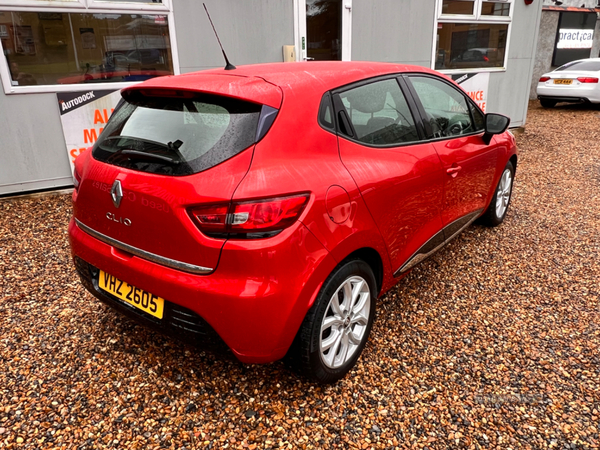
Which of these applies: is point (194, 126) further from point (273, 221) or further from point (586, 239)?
point (586, 239)

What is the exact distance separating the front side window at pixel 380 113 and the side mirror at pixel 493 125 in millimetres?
1088

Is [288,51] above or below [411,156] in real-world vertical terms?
above

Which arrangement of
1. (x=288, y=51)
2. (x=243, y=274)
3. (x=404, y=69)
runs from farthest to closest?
(x=288, y=51) < (x=404, y=69) < (x=243, y=274)

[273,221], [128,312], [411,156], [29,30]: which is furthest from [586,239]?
[29,30]

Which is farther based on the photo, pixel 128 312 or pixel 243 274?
pixel 128 312

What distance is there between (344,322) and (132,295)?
1100 millimetres

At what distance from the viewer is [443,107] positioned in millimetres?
3275

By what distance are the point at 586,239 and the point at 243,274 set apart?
392 centimetres

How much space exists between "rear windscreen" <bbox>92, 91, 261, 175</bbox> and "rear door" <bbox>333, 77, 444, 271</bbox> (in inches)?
22.4

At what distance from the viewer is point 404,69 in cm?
298

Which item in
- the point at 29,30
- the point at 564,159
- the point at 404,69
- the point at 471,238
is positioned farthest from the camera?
the point at 564,159

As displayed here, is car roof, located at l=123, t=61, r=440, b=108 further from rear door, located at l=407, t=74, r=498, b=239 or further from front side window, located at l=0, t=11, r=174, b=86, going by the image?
front side window, located at l=0, t=11, r=174, b=86

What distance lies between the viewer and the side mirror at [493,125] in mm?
3535

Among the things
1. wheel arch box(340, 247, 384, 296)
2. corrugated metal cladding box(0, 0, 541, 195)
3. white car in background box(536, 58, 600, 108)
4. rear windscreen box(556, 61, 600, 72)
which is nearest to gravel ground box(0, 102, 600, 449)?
wheel arch box(340, 247, 384, 296)
